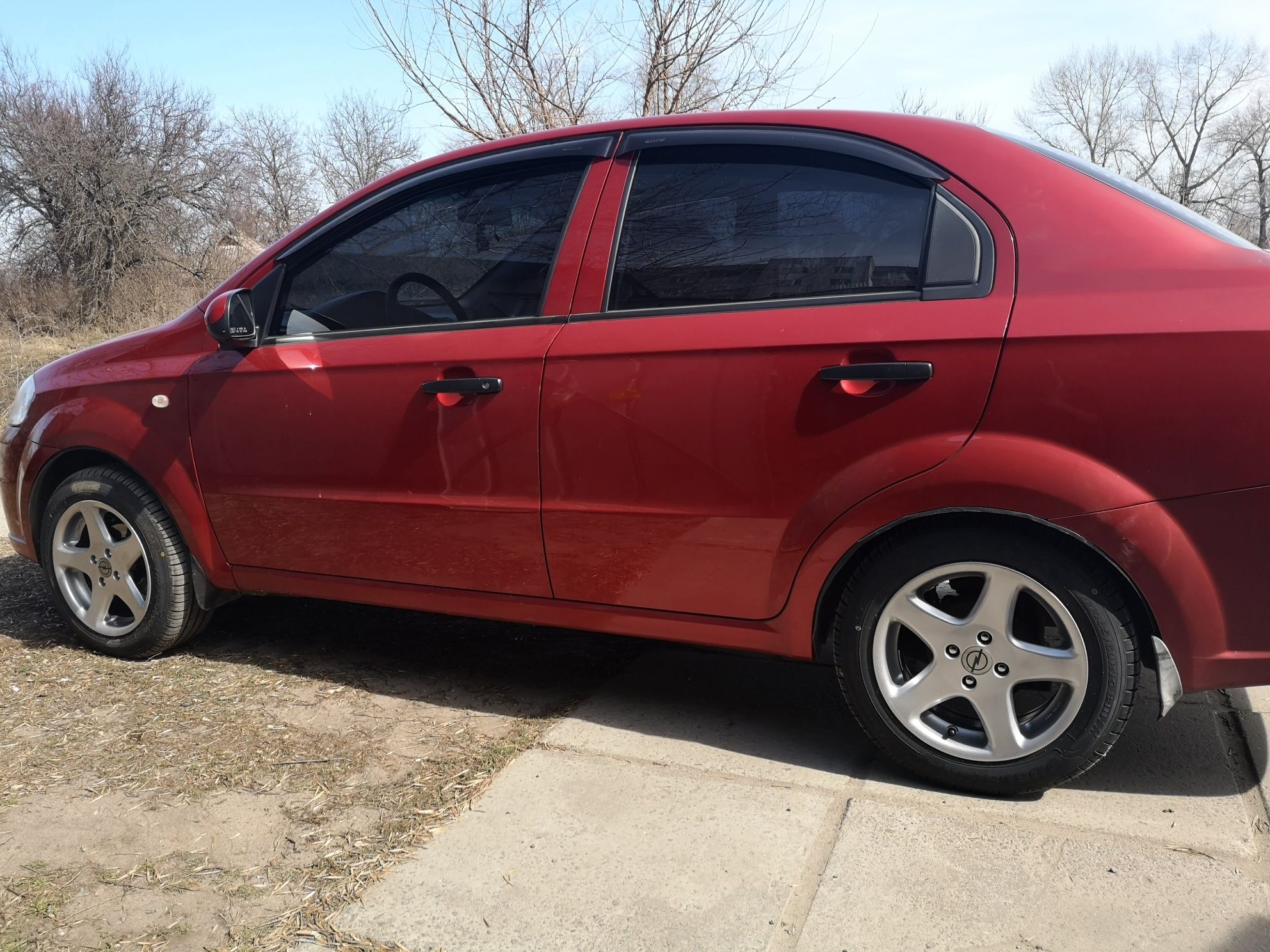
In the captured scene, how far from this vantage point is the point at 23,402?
3.84 m

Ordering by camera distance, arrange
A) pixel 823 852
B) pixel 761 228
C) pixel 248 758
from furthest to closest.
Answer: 1. pixel 248 758
2. pixel 761 228
3. pixel 823 852

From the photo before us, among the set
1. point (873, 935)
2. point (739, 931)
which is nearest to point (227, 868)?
point (739, 931)

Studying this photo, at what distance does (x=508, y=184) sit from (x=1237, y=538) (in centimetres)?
216

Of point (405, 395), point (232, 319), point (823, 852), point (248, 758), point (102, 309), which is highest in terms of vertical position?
point (102, 309)

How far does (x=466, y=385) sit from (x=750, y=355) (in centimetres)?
85

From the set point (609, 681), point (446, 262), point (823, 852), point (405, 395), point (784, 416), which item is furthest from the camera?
point (609, 681)

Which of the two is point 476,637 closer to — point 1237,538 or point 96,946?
point 96,946

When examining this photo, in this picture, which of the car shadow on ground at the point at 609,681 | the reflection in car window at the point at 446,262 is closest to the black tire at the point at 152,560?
the car shadow on ground at the point at 609,681

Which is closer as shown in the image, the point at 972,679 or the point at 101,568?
the point at 972,679

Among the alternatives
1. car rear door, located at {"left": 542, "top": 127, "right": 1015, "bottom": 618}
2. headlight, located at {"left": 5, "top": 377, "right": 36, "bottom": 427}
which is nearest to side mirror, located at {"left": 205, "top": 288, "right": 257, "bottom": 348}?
headlight, located at {"left": 5, "top": 377, "right": 36, "bottom": 427}

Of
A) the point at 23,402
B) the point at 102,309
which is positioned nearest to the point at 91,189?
the point at 102,309

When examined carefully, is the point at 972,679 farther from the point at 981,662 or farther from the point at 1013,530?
the point at 1013,530

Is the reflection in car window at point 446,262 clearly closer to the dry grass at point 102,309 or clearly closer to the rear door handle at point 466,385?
the rear door handle at point 466,385

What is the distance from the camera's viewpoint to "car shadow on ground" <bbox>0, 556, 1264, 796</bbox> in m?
2.74
